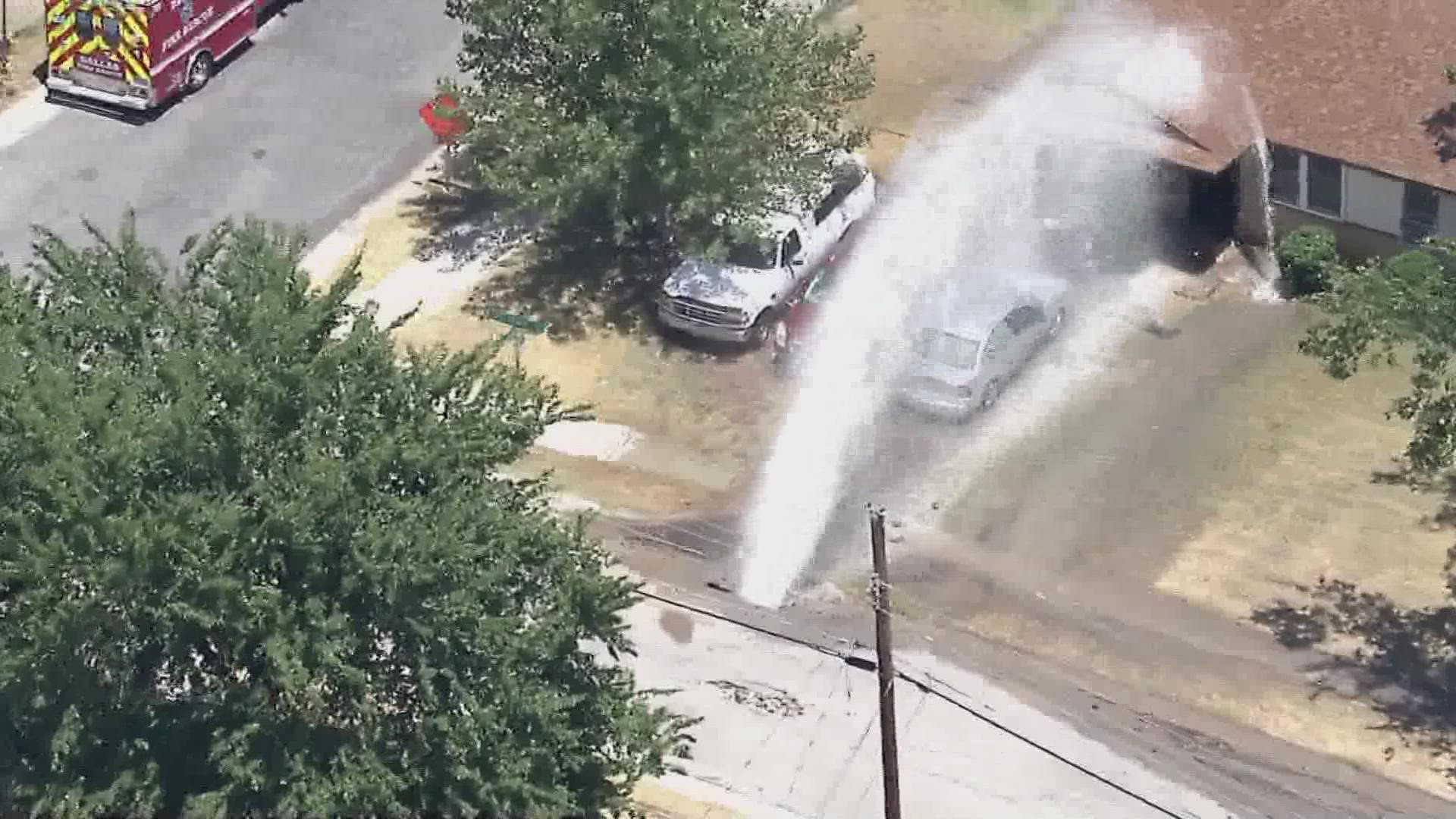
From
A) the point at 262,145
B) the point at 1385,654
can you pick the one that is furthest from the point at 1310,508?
the point at 262,145

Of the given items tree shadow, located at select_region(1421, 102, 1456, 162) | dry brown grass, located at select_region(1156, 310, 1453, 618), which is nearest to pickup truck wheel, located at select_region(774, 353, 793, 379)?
dry brown grass, located at select_region(1156, 310, 1453, 618)

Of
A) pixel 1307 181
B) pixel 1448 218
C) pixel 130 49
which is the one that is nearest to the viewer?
pixel 1448 218

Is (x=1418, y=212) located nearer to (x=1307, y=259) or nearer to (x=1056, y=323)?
(x=1307, y=259)

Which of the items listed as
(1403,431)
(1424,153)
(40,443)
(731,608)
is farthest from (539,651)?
(1424,153)

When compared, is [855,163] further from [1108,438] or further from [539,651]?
[539,651]

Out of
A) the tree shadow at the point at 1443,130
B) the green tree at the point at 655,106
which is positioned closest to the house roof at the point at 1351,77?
the tree shadow at the point at 1443,130

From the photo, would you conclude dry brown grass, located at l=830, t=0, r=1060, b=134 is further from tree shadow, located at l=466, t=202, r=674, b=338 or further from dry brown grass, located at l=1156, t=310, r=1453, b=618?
dry brown grass, located at l=1156, t=310, r=1453, b=618
